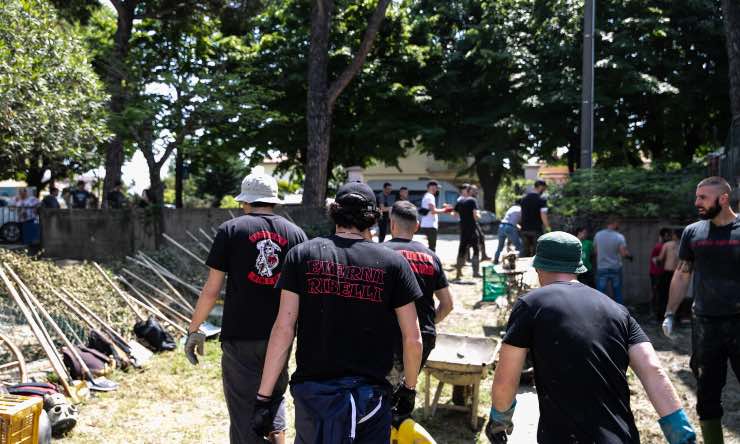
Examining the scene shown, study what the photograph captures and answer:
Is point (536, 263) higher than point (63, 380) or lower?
higher

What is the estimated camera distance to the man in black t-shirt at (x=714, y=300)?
4.52 meters

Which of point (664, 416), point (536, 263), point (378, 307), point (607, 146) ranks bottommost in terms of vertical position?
point (664, 416)

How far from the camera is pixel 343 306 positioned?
292 centimetres

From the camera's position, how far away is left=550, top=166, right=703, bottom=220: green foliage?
1088cm

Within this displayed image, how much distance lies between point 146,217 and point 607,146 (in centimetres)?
1560

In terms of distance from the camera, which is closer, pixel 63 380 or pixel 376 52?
pixel 63 380

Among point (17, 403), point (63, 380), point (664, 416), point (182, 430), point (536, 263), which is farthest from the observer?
point (63, 380)

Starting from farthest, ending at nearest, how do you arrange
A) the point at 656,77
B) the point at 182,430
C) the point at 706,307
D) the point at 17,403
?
the point at 656,77, the point at 182,430, the point at 706,307, the point at 17,403

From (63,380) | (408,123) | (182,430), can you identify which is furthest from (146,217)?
(408,123)

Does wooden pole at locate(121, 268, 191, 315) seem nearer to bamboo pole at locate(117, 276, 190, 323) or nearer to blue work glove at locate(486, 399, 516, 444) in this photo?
bamboo pole at locate(117, 276, 190, 323)

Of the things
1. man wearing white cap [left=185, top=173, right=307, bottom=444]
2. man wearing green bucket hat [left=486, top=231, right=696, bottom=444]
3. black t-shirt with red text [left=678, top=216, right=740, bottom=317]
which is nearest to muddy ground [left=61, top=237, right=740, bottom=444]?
black t-shirt with red text [left=678, top=216, right=740, bottom=317]

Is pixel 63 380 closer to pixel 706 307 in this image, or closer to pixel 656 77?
pixel 706 307

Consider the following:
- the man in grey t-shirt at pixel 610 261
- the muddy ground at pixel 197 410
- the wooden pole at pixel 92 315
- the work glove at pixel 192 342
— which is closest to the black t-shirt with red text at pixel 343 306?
the work glove at pixel 192 342

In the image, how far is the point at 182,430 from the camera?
559 cm
